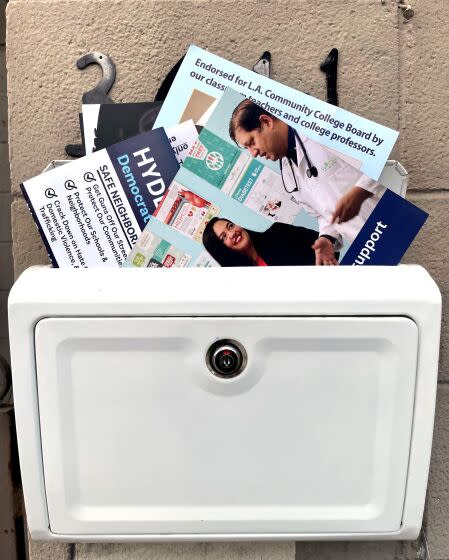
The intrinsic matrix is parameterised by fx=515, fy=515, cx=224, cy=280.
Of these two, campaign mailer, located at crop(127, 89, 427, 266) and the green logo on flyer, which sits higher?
campaign mailer, located at crop(127, 89, 427, 266)

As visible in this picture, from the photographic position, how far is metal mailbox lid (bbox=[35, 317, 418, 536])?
622mm

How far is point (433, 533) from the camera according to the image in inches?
34.0

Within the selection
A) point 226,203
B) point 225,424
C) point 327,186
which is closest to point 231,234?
point 226,203

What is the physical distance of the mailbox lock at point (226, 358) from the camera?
623 mm

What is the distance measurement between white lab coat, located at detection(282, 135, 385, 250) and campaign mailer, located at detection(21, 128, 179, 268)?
194 millimetres

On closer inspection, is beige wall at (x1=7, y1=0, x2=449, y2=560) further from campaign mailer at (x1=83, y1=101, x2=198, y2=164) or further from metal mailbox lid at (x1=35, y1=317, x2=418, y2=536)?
metal mailbox lid at (x1=35, y1=317, x2=418, y2=536)

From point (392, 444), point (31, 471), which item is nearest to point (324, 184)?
point (392, 444)

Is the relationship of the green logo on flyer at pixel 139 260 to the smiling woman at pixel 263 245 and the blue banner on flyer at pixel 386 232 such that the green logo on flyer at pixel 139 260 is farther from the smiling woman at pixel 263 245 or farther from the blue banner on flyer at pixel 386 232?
the blue banner on flyer at pixel 386 232

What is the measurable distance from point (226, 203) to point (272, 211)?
0.06 meters

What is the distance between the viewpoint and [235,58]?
0.79 meters

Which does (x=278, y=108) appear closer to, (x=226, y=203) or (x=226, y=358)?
(x=226, y=203)

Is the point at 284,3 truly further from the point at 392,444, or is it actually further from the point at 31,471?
the point at 31,471

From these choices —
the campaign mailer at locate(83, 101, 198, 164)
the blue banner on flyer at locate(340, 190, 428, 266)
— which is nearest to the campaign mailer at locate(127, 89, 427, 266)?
the blue banner on flyer at locate(340, 190, 428, 266)

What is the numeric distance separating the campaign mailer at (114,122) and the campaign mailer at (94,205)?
42 mm
